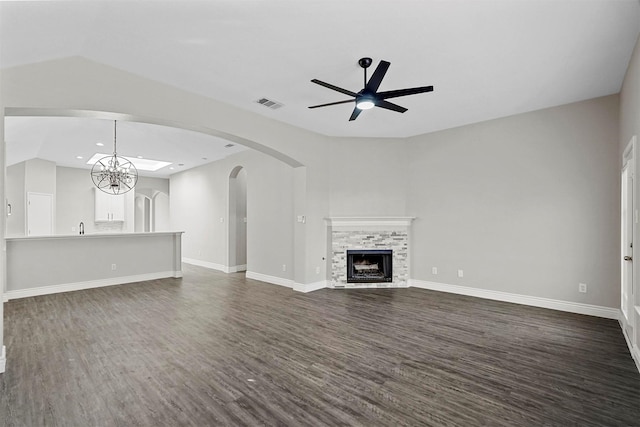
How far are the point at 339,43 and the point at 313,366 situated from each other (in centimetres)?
299

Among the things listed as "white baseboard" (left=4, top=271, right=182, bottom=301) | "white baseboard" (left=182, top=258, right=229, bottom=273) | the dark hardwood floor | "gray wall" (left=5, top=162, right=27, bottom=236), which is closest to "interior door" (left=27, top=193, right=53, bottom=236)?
"gray wall" (left=5, top=162, right=27, bottom=236)

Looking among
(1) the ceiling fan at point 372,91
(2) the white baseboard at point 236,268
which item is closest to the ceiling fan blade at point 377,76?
A: (1) the ceiling fan at point 372,91

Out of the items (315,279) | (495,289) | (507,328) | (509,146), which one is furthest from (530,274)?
(315,279)

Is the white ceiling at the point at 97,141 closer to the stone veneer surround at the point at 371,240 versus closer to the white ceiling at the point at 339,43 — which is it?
the white ceiling at the point at 339,43

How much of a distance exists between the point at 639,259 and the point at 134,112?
526cm

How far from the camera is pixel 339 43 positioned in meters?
2.93

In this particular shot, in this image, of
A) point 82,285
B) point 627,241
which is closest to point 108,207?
point 82,285

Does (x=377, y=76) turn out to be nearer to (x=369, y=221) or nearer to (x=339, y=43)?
(x=339, y=43)

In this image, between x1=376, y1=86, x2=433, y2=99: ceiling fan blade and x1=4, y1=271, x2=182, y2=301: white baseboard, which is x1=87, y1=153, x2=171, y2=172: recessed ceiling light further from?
x1=376, y1=86, x2=433, y2=99: ceiling fan blade

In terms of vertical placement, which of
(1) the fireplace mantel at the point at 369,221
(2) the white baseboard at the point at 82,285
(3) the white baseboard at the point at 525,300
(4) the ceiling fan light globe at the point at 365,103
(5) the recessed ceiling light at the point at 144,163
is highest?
(5) the recessed ceiling light at the point at 144,163

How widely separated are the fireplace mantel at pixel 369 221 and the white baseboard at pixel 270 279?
1.44m

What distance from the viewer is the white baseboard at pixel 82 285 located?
529 centimetres

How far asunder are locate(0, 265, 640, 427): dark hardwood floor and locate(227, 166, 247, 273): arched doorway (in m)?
3.07

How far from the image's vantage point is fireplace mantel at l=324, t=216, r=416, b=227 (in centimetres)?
611
